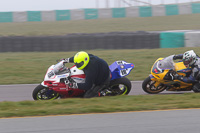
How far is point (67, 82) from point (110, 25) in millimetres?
21837

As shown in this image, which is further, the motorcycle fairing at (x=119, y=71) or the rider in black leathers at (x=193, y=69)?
the rider in black leathers at (x=193, y=69)

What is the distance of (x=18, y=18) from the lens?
32.1 meters

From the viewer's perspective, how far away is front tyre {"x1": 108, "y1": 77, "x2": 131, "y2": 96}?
27.1 feet

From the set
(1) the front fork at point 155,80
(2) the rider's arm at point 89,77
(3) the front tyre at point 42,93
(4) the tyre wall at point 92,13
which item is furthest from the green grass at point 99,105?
(4) the tyre wall at point 92,13

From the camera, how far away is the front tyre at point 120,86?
827 centimetres

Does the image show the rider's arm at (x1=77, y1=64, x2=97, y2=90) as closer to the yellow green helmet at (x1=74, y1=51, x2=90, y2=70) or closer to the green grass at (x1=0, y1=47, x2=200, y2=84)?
the yellow green helmet at (x1=74, y1=51, x2=90, y2=70)

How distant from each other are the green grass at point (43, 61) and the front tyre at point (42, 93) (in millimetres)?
3284

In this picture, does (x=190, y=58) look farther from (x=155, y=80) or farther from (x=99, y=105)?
(x=99, y=105)

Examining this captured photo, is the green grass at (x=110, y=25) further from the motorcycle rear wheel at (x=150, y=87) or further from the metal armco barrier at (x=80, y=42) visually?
the motorcycle rear wheel at (x=150, y=87)

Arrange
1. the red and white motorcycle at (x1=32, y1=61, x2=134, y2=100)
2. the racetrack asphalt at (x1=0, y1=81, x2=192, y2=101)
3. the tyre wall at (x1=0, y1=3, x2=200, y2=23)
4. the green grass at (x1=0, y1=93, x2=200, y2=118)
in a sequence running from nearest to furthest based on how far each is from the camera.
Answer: the green grass at (x1=0, y1=93, x2=200, y2=118)
the red and white motorcycle at (x1=32, y1=61, x2=134, y2=100)
the racetrack asphalt at (x1=0, y1=81, x2=192, y2=101)
the tyre wall at (x1=0, y1=3, x2=200, y2=23)

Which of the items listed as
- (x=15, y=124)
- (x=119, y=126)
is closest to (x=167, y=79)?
(x=119, y=126)

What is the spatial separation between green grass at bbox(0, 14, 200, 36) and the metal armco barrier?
9.05m

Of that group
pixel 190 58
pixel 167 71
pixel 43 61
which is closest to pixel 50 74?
pixel 167 71

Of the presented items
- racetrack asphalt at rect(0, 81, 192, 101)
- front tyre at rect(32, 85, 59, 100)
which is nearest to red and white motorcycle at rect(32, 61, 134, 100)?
front tyre at rect(32, 85, 59, 100)
